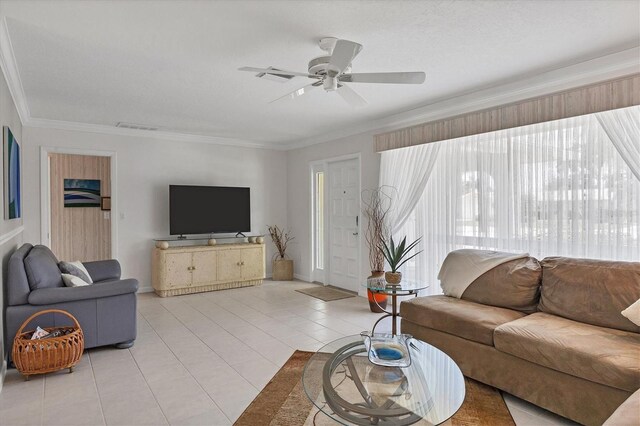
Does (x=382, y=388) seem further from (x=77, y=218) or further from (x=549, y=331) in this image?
(x=77, y=218)

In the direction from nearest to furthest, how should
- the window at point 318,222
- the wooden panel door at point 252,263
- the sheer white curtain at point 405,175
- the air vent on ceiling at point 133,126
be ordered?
the sheer white curtain at point 405,175, the air vent on ceiling at point 133,126, the wooden panel door at point 252,263, the window at point 318,222

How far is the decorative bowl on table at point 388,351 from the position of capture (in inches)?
90.2

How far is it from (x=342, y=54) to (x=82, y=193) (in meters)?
6.51

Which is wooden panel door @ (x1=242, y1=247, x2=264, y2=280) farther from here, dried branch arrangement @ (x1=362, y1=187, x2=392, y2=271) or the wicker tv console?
dried branch arrangement @ (x1=362, y1=187, x2=392, y2=271)

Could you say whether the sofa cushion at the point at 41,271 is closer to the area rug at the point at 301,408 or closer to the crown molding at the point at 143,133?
A: the area rug at the point at 301,408

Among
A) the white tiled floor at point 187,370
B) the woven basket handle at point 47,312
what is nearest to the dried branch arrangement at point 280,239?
the white tiled floor at point 187,370

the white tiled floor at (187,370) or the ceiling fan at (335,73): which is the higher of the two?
the ceiling fan at (335,73)

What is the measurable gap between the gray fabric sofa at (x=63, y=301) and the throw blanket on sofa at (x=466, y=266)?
293cm

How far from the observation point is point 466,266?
11.6 feet

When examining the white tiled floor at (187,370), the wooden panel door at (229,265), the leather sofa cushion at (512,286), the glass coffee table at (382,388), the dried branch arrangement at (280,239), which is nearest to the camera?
the glass coffee table at (382,388)

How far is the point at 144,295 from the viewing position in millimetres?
5820

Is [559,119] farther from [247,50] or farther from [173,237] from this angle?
[173,237]

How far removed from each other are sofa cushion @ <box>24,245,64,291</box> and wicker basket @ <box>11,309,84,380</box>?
29 cm

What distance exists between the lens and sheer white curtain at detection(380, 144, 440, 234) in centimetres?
464
